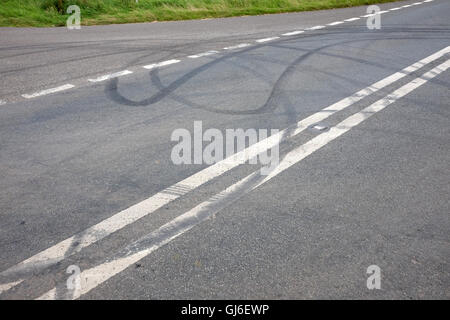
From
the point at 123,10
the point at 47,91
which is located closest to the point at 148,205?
the point at 47,91

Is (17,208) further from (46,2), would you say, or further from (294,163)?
(46,2)

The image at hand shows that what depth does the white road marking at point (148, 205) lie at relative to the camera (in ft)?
9.96

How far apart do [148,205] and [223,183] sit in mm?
737

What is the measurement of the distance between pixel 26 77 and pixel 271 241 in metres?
5.74

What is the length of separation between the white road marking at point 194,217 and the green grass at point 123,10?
1050 cm

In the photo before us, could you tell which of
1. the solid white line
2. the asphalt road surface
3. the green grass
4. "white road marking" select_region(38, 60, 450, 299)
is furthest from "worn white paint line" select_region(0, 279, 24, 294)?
the green grass

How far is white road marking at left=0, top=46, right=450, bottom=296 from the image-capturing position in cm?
304

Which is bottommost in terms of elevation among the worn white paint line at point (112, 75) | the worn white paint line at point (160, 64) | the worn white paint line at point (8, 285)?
the worn white paint line at point (8, 285)

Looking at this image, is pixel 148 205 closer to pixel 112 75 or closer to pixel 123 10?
pixel 112 75

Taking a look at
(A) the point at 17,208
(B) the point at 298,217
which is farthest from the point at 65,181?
(B) the point at 298,217

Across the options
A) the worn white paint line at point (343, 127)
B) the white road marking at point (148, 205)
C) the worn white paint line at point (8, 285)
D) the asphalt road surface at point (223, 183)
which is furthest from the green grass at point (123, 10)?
the worn white paint line at point (8, 285)

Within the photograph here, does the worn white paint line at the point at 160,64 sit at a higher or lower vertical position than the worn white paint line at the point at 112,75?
higher

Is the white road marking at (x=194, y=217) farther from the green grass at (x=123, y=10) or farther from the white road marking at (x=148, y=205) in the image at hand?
the green grass at (x=123, y=10)

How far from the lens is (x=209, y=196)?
3.81m
